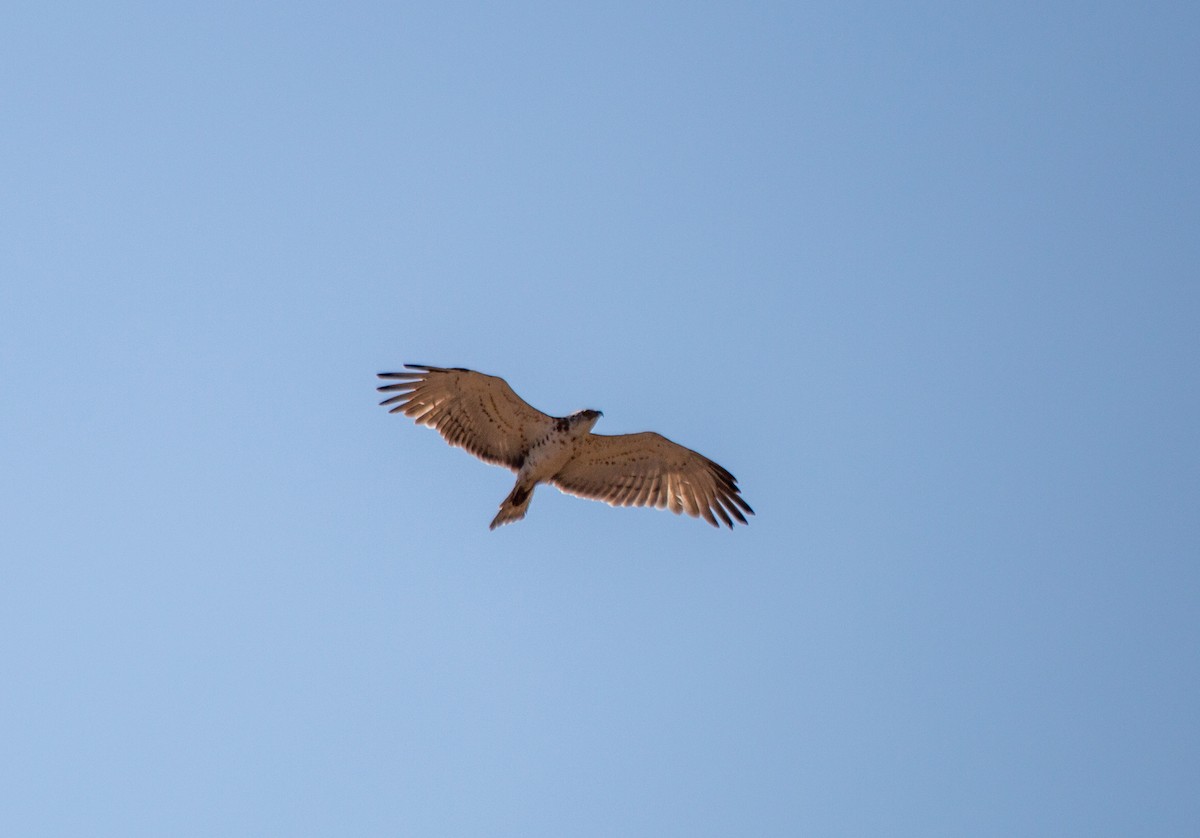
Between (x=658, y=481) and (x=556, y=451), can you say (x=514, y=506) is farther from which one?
(x=658, y=481)

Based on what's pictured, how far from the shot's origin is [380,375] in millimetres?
21875

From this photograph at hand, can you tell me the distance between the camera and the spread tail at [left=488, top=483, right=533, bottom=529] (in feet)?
70.0

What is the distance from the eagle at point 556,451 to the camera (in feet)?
70.8

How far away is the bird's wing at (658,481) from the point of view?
22500 mm

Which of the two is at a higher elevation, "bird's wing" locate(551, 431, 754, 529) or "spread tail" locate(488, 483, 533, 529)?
"bird's wing" locate(551, 431, 754, 529)

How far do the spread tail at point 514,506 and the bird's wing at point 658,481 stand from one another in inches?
36.8

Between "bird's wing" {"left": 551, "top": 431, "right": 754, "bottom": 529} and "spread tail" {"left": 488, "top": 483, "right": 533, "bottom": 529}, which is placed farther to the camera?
"bird's wing" {"left": 551, "top": 431, "right": 754, "bottom": 529}

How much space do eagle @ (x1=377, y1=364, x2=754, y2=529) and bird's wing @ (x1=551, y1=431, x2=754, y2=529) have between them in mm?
14

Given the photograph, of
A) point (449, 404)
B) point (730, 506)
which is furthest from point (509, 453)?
point (730, 506)

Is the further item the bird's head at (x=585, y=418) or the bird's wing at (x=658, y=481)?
the bird's wing at (x=658, y=481)

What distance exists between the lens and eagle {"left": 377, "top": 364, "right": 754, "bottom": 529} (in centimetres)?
2158

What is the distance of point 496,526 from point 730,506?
11.5 ft

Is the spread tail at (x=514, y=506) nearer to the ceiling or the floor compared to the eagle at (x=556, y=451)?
nearer to the floor

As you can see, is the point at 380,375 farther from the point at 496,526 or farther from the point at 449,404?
the point at 496,526
